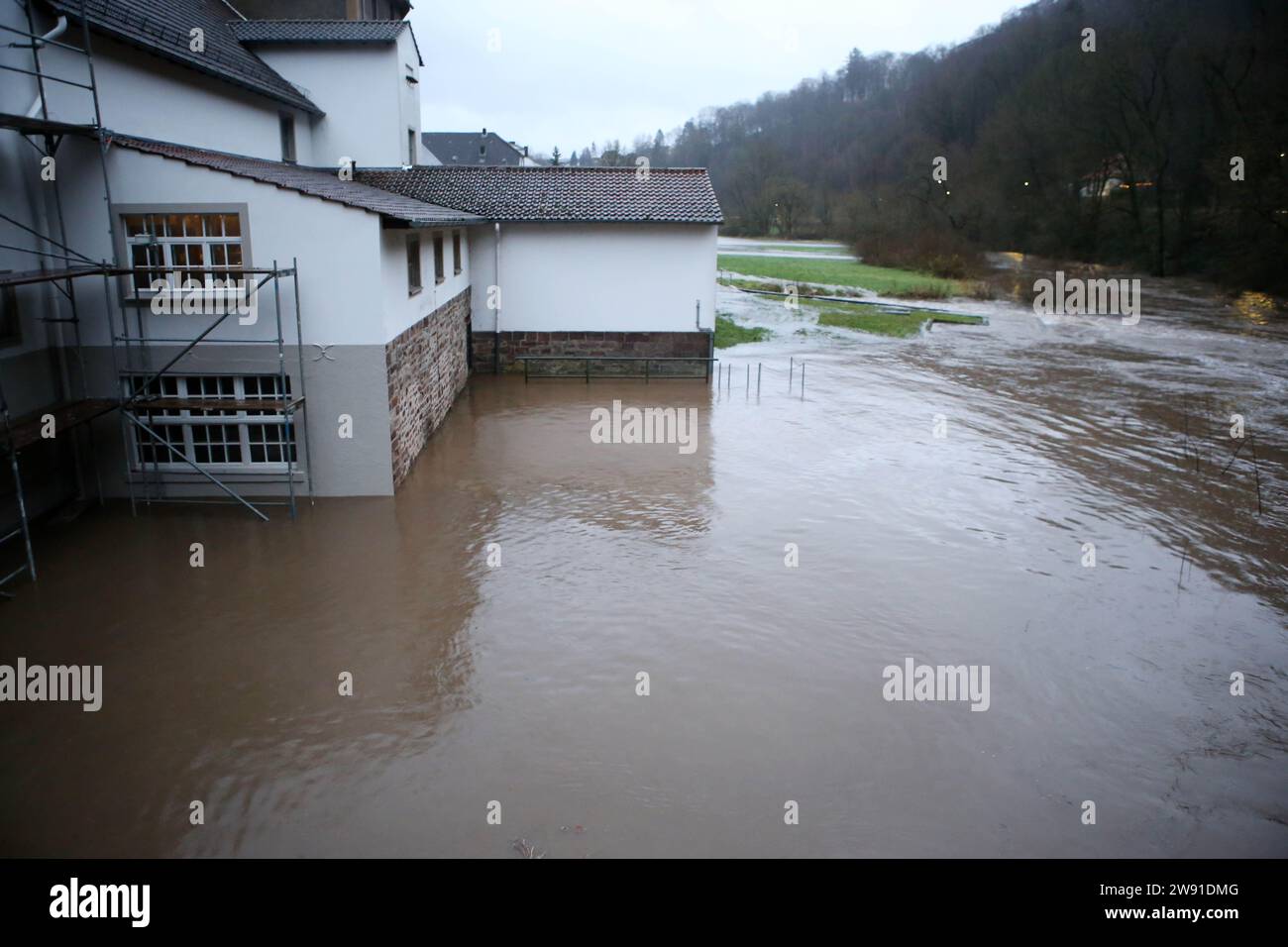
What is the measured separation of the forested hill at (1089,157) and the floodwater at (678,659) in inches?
1246

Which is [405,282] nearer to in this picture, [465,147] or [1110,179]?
[465,147]

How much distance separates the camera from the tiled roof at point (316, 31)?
19.9 m

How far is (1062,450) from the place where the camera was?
15547mm

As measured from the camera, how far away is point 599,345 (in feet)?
70.8

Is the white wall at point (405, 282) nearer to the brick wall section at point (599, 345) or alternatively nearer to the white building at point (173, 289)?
the white building at point (173, 289)

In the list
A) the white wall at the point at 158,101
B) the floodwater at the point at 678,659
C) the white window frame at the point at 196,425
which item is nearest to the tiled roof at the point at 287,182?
the white wall at the point at 158,101

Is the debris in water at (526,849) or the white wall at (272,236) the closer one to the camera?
the debris in water at (526,849)

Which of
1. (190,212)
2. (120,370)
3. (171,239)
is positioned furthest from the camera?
→ (120,370)

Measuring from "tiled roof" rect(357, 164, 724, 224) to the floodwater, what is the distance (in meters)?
7.88

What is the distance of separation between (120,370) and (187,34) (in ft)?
22.2

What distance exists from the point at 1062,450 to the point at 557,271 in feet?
38.7

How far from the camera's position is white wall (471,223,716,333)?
21156 mm

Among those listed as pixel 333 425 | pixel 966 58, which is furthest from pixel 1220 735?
pixel 966 58

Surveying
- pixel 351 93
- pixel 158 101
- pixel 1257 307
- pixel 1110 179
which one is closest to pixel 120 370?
pixel 158 101
